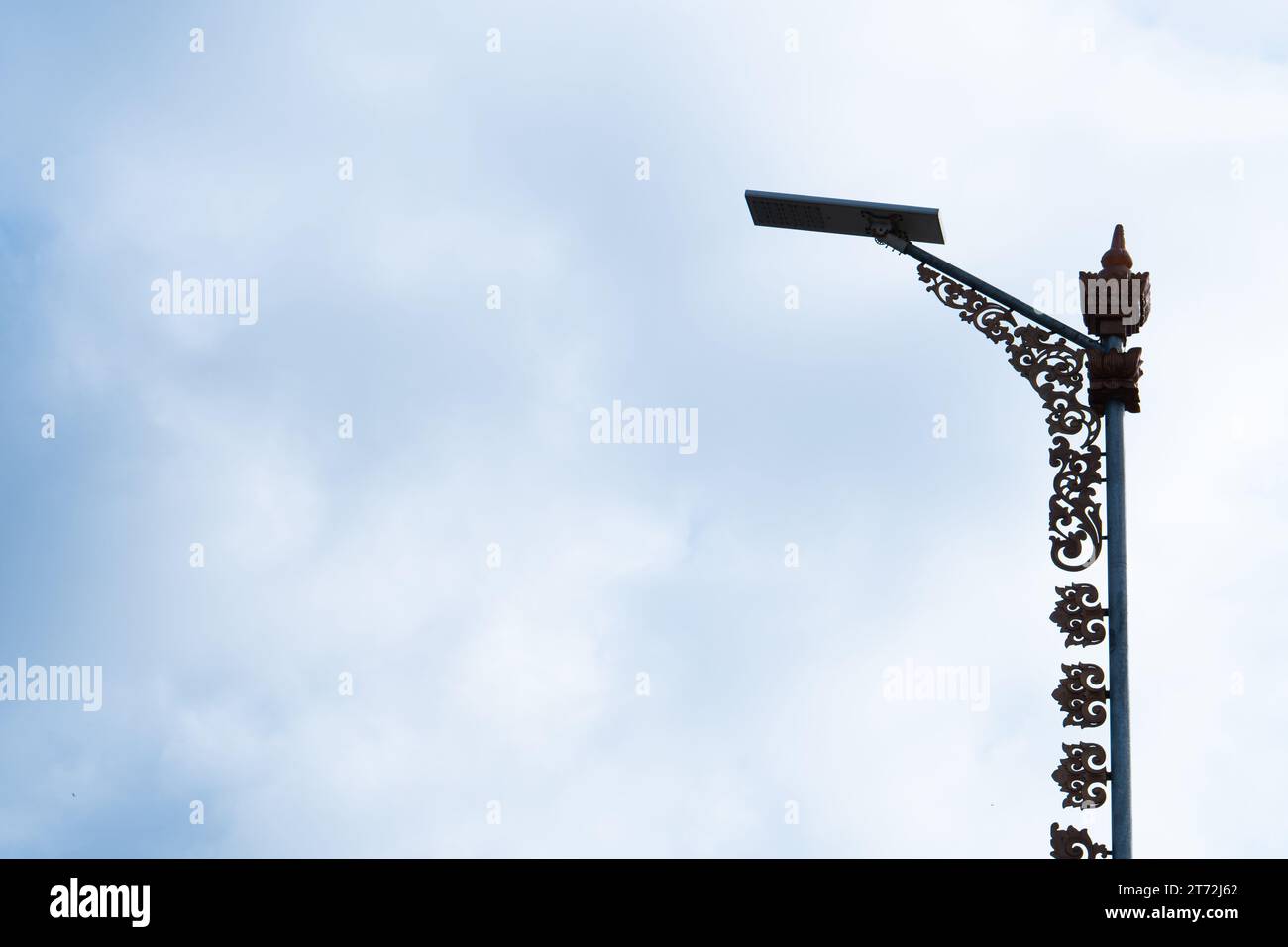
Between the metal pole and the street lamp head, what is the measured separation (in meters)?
1.67

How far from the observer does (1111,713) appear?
46.4 feet

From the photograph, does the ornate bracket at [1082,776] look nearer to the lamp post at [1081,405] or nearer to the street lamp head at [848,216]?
the lamp post at [1081,405]

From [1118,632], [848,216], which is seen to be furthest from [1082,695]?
[848,216]

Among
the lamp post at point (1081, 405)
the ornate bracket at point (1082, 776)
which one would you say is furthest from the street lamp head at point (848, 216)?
the ornate bracket at point (1082, 776)

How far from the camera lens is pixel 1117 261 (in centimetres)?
1530

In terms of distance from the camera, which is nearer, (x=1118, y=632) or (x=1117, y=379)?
(x=1118, y=632)

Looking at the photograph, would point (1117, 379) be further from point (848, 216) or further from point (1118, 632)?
point (848, 216)

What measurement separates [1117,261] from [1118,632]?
2.74 m

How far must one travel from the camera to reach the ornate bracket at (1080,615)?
14438 mm

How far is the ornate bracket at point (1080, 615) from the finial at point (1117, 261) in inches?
90.6
